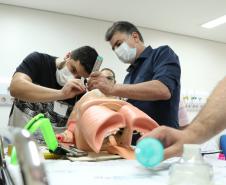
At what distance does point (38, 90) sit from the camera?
1508 millimetres

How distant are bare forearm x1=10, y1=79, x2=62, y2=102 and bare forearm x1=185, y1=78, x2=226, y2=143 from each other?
809mm

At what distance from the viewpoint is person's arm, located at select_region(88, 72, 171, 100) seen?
1.35m

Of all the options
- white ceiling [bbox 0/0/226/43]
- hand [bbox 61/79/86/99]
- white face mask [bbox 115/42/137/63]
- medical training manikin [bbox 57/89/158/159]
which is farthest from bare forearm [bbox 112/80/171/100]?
white ceiling [bbox 0/0/226/43]

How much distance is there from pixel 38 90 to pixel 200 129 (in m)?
0.97

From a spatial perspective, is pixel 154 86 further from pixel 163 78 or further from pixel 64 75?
pixel 64 75

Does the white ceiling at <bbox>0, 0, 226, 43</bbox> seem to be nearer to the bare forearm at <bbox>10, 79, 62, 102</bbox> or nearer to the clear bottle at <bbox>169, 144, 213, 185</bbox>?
the bare forearm at <bbox>10, 79, 62, 102</bbox>

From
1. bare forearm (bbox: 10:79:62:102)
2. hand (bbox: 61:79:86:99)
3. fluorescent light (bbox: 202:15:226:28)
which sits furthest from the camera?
fluorescent light (bbox: 202:15:226:28)

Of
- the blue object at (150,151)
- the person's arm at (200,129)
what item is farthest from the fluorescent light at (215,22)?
the blue object at (150,151)

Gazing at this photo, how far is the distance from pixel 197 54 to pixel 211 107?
14.5 feet

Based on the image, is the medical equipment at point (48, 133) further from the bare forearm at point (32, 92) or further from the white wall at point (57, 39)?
the white wall at point (57, 39)

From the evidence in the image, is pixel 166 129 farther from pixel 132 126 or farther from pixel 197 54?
pixel 197 54

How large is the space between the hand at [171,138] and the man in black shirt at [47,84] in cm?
76

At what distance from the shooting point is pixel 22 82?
161cm

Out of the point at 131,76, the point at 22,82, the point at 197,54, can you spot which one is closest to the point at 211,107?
the point at 131,76
